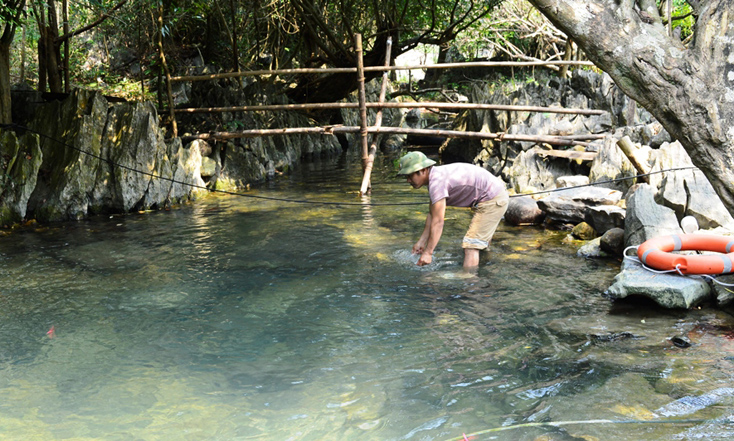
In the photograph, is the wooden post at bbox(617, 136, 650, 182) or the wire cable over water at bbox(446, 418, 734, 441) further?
the wooden post at bbox(617, 136, 650, 182)

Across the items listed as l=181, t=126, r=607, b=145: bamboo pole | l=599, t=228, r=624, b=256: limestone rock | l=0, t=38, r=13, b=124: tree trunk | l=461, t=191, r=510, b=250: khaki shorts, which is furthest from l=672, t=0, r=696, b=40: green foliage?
l=0, t=38, r=13, b=124: tree trunk

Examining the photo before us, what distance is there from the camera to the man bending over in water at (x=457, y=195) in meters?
5.12

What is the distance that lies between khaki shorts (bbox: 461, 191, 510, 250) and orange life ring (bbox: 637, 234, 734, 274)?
52.6 inches

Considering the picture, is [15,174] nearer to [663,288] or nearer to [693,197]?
[663,288]

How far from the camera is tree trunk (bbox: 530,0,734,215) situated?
2758 mm

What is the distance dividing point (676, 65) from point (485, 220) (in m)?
3.01

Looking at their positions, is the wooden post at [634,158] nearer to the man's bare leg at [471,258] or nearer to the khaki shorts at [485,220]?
the khaki shorts at [485,220]

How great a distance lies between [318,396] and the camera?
3.23 m

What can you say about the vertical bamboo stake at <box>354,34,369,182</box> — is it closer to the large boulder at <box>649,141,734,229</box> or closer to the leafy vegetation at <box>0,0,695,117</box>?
the leafy vegetation at <box>0,0,695,117</box>

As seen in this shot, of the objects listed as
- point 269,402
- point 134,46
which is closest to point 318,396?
point 269,402

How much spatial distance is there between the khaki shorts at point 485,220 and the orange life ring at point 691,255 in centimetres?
134

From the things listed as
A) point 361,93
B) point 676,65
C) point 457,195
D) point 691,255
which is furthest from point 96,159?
point 676,65

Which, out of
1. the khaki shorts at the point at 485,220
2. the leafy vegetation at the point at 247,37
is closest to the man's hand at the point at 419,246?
the khaki shorts at the point at 485,220

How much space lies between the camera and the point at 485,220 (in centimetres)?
570
